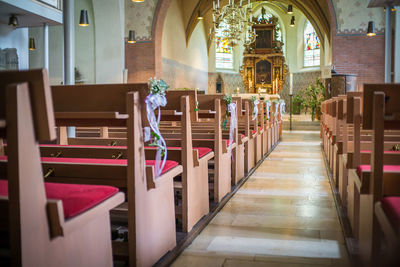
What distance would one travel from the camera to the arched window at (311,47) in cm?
1983

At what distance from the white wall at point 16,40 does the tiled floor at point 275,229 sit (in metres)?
4.80

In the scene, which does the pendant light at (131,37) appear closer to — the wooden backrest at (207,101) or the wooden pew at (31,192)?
the wooden backrest at (207,101)

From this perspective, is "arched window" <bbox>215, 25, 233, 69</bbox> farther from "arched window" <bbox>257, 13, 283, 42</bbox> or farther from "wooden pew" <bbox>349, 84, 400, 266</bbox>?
"wooden pew" <bbox>349, 84, 400, 266</bbox>

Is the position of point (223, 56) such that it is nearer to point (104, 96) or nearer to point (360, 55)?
point (360, 55)

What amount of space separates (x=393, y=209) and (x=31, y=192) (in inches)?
54.0

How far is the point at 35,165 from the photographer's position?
1.34 m

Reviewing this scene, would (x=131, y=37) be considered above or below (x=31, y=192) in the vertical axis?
above

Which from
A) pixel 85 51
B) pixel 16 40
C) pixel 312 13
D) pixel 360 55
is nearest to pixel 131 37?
pixel 85 51

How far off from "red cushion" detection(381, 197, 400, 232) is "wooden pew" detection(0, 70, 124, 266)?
1.21 meters

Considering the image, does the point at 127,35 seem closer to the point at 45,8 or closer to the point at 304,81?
the point at 45,8

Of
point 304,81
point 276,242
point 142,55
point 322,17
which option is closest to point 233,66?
point 304,81

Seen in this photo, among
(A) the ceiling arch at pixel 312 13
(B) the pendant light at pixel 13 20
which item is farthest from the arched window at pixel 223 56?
(B) the pendant light at pixel 13 20

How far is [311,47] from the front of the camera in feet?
66.0

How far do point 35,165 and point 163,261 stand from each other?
1277mm
